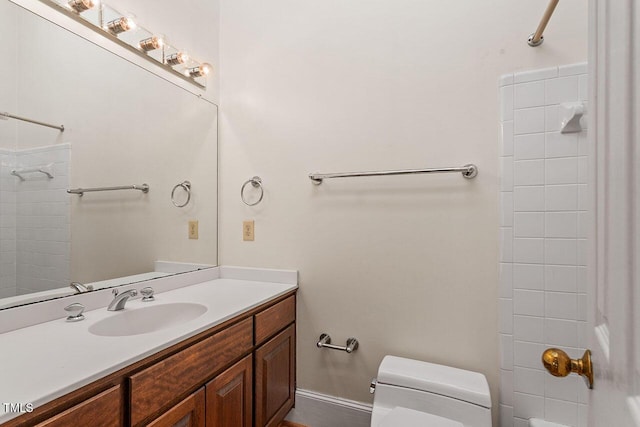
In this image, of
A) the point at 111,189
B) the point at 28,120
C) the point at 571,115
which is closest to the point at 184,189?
the point at 111,189

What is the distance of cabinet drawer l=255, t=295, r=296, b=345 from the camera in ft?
4.43

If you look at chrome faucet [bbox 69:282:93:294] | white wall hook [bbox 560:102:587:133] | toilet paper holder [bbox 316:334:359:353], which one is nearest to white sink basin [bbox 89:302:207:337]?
chrome faucet [bbox 69:282:93:294]

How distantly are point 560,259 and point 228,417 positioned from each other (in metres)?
1.46

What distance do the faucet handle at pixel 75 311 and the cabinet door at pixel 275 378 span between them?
0.68 m

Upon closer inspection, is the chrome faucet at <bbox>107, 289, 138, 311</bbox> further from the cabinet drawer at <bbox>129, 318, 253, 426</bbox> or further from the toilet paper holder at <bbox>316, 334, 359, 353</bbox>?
the toilet paper holder at <bbox>316, 334, 359, 353</bbox>

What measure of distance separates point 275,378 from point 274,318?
293 mm

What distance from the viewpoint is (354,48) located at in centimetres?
159

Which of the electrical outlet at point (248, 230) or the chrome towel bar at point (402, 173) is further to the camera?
the electrical outlet at point (248, 230)

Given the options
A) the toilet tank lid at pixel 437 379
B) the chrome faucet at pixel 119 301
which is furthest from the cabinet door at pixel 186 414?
the toilet tank lid at pixel 437 379

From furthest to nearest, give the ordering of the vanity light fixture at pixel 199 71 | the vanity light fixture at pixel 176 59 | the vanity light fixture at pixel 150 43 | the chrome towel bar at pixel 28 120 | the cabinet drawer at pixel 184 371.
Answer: the vanity light fixture at pixel 199 71 → the vanity light fixture at pixel 176 59 → the vanity light fixture at pixel 150 43 → the chrome towel bar at pixel 28 120 → the cabinet drawer at pixel 184 371

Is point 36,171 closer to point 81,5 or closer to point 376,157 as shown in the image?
point 81,5

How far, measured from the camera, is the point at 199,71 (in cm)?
174

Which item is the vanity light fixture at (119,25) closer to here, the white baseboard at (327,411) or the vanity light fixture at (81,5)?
the vanity light fixture at (81,5)

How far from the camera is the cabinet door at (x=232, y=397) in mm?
1064
